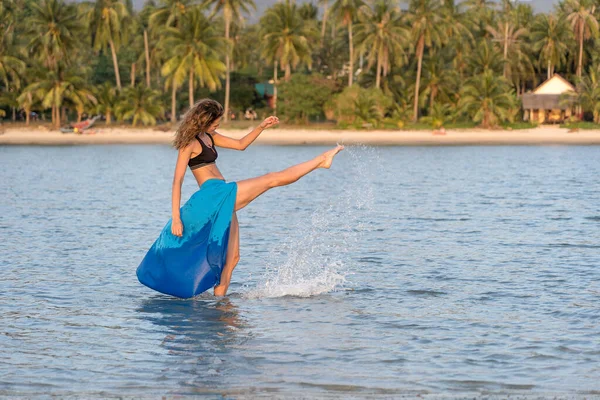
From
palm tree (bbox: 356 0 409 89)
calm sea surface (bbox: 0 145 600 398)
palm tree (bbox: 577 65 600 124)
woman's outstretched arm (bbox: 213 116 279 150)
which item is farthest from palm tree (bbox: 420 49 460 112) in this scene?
woman's outstretched arm (bbox: 213 116 279 150)

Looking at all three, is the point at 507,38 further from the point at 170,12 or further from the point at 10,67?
the point at 10,67

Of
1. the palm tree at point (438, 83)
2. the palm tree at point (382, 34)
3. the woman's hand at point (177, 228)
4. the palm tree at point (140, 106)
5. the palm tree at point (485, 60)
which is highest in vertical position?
the palm tree at point (382, 34)

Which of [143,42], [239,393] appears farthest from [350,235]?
[143,42]

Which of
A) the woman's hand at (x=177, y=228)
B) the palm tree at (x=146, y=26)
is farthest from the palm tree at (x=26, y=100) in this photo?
the woman's hand at (x=177, y=228)

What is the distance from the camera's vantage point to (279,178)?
882 cm

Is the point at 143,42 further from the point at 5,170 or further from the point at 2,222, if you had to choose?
the point at 2,222

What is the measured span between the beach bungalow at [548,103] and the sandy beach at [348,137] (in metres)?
7.45

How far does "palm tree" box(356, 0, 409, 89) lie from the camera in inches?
2675

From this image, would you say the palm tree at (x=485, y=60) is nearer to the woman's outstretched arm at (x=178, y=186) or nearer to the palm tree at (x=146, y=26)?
→ the palm tree at (x=146, y=26)

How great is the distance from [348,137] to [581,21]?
28091 millimetres

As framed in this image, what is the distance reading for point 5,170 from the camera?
38.2 metres

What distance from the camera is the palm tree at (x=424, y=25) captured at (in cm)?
6862

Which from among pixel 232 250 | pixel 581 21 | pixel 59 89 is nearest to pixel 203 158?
pixel 232 250

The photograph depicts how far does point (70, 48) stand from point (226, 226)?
62467 mm
